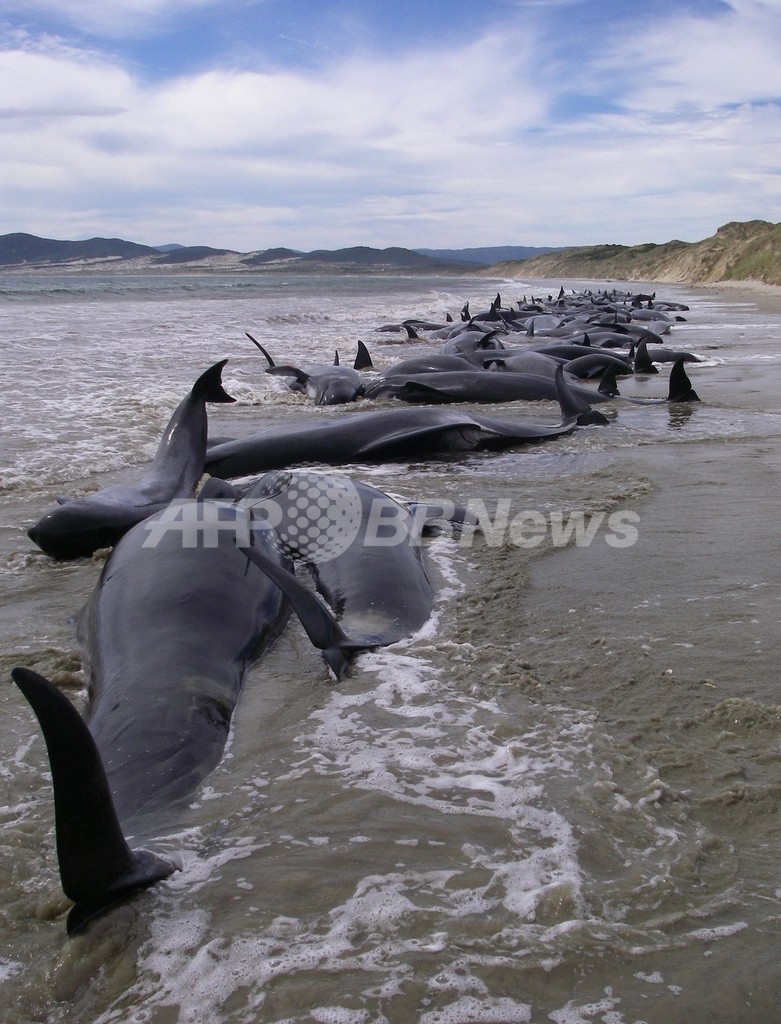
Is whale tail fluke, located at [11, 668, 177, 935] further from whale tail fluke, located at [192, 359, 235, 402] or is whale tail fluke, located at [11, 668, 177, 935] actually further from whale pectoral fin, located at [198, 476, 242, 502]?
whale tail fluke, located at [192, 359, 235, 402]

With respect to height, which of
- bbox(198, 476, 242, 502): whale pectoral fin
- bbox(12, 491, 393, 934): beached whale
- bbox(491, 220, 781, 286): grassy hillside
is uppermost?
bbox(491, 220, 781, 286): grassy hillside

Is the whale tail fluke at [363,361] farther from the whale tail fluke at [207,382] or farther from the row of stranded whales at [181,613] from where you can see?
the whale tail fluke at [207,382]

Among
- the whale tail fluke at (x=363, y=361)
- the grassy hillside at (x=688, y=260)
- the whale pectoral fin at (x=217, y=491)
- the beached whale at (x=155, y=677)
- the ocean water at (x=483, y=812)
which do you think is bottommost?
the ocean water at (x=483, y=812)

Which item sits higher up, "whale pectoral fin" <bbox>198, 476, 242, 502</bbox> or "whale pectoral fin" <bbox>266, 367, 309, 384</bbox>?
"whale pectoral fin" <bbox>266, 367, 309, 384</bbox>

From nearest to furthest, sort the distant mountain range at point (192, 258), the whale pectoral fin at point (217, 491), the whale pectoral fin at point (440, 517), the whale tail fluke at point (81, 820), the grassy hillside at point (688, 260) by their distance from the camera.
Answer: the whale tail fluke at point (81, 820) → the whale pectoral fin at point (217, 491) → the whale pectoral fin at point (440, 517) → the grassy hillside at point (688, 260) → the distant mountain range at point (192, 258)

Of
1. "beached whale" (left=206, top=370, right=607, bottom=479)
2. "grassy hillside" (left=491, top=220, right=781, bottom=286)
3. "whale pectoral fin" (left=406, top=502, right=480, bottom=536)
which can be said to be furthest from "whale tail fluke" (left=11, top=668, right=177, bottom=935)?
"grassy hillside" (left=491, top=220, right=781, bottom=286)

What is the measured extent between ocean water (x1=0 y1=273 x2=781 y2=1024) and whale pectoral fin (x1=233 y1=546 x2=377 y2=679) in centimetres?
10

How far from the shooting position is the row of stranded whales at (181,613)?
198cm

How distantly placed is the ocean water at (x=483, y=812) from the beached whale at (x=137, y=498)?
244mm

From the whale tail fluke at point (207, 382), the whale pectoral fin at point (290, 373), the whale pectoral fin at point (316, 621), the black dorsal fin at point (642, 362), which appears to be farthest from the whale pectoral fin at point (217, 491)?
the black dorsal fin at point (642, 362)

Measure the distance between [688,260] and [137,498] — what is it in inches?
2879

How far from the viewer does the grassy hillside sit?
2130 inches

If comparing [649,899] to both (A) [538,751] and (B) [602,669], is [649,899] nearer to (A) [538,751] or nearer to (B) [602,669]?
(A) [538,751]

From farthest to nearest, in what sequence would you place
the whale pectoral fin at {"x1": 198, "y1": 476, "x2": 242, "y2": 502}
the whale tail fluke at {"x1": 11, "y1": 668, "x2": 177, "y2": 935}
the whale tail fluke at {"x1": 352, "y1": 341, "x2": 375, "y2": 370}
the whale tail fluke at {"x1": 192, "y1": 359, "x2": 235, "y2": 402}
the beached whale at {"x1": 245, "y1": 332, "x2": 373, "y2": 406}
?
the whale tail fluke at {"x1": 352, "y1": 341, "x2": 375, "y2": 370}
the beached whale at {"x1": 245, "y1": 332, "x2": 373, "y2": 406}
the whale tail fluke at {"x1": 192, "y1": 359, "x2": 235, "y2": 402}
the whale pectoral fin at {"x1": 198, "y1": 476, "x2": 242, "y2": 502}
the whale tail fluke at {"x1": 11, "y1": 668, "x2": 177, "y2": 935}
